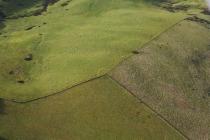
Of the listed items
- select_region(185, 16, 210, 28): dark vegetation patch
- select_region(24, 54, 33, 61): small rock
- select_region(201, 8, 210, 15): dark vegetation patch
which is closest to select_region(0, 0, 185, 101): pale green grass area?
select_region(24, 54, 33, 61): small rock

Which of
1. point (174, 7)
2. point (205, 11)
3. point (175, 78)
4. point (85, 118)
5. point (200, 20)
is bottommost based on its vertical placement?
point (174, 7)

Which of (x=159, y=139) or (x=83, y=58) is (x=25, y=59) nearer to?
(x=83, y=58)

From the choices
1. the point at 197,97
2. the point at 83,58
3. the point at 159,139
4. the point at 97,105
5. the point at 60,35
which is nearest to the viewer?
the point at 159,139

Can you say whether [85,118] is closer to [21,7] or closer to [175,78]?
[175,78]

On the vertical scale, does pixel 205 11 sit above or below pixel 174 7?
above

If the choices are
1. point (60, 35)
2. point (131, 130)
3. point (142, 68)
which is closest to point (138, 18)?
point (60, 35)

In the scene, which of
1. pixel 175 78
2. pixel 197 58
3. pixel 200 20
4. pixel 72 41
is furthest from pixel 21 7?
pixel 175 78
